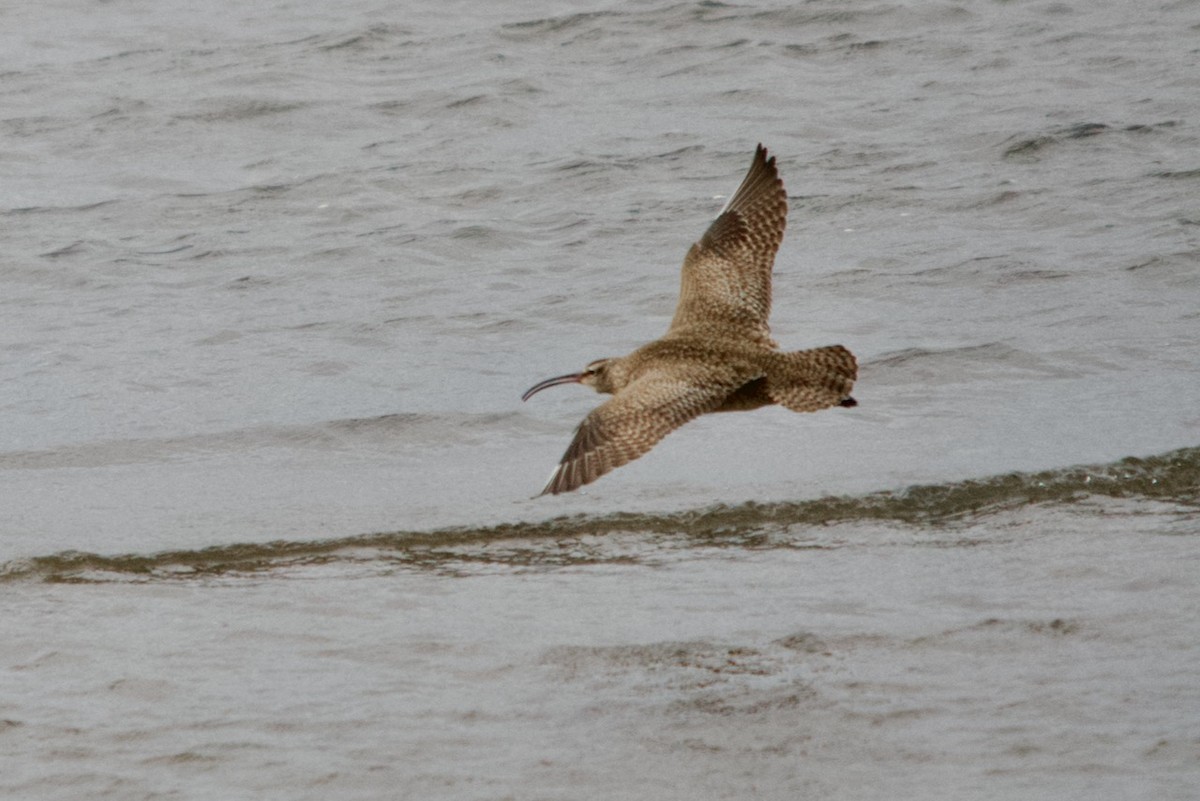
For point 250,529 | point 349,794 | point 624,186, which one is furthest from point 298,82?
point 349,794

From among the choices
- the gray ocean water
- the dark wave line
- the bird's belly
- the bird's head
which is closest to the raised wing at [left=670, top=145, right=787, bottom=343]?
the bird's head

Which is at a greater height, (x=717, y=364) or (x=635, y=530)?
(x=717, y=364)

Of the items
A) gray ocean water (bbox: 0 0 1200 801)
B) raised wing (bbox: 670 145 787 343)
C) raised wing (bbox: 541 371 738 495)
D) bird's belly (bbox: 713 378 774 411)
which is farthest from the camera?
raised wing (bbox: 670 145 787 343)

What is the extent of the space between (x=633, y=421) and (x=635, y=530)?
697mm

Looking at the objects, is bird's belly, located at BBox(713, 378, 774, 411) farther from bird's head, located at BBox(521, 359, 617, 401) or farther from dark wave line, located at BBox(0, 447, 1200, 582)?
bird's head, located at BBox(521, 359, 617, 401)

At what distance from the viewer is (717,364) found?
6.91 meters

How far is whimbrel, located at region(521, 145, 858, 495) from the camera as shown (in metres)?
6.39

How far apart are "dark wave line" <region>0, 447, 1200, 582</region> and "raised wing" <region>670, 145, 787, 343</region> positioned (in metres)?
0.78

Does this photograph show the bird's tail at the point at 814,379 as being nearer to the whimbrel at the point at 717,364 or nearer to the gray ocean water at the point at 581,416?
the whimbrel at the point at 717,364

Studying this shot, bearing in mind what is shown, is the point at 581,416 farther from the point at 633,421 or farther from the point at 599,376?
the point at 633,421

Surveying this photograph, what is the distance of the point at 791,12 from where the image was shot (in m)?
16.3

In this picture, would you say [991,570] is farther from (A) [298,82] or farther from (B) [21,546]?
(A) [298,82]

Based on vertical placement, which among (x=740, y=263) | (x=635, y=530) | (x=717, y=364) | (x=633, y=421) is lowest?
(x=635, y=530)

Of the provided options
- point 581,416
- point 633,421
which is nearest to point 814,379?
point 633,421
